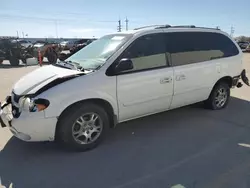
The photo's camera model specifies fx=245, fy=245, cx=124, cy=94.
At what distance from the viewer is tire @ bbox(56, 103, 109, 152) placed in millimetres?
3379

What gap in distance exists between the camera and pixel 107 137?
4.11m

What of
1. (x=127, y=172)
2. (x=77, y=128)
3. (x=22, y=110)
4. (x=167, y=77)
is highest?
(x=167, y=77)

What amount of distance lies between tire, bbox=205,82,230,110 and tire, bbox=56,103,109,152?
258cm

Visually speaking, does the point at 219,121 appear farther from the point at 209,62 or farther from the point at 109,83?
the point at 109,83

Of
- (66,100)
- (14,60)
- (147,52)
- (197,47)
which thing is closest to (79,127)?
(66,100)

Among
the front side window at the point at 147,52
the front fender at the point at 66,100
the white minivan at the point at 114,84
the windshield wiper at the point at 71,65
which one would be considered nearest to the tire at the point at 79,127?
the white minivan at the point at 114,84

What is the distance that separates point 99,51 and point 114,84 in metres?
0.82

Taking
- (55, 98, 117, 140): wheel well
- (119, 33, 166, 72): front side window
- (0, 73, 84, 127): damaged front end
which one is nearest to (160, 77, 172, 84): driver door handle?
(119, 33, 166, 72): front side window

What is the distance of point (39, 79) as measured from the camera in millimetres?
3604

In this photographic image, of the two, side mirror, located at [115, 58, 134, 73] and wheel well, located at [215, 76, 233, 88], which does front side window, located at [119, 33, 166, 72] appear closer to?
side mirror, located at [115, 58, 134, 73]

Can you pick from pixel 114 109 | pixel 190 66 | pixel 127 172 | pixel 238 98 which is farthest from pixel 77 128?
pixel 238 98

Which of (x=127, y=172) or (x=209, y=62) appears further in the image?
(x=209, y=62)

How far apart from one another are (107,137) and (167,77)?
144 centimetres

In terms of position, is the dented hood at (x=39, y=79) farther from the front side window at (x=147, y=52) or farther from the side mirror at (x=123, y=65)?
the front side window at (x=147, y=52)
